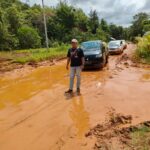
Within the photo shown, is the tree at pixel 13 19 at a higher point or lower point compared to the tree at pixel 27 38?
higher

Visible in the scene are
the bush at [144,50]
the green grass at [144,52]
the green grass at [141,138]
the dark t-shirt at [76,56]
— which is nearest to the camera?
the green grass at [141,138]

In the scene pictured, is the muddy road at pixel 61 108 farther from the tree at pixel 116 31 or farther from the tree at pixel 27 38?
the tree at pixel 116 31

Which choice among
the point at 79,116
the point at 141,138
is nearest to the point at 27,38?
the point at 79,116

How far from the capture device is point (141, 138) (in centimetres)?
616

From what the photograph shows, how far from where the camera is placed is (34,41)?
44.0 m

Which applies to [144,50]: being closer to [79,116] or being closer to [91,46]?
[91,46]

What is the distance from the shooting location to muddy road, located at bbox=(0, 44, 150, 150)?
22.5ft

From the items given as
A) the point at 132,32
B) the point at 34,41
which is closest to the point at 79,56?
the point at 34,41

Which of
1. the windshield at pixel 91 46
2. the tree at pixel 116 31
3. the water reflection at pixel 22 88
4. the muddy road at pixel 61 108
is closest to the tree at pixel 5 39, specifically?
the windshield at pixel 91 46

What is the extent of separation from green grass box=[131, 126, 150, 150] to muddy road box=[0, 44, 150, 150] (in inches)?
34.6

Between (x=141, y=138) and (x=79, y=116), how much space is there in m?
2.72

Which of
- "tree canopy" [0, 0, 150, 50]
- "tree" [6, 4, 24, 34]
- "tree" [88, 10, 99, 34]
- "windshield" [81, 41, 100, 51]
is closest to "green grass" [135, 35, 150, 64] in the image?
"windshield" [81, 41, 100, 51]

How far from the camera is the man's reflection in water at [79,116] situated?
24.5 feet

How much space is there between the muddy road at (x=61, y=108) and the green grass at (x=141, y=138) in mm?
880
